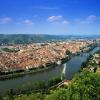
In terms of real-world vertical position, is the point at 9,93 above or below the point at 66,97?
below

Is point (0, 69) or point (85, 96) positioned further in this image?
point (0, 69)

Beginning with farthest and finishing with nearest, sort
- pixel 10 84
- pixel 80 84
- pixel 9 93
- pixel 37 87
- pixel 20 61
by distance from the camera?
pixel 20 61, pixel 10 84, pixel 37 87, pixel 9 93, pixel 80 84

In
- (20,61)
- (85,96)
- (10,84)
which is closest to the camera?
(85,96)

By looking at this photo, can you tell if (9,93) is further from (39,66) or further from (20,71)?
(39,66)

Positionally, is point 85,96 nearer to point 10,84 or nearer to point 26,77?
point 10,84

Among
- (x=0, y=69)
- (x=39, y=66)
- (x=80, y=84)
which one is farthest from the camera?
(x=39, y=66)

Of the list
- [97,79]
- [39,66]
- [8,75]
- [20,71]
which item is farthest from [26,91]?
[39,66]

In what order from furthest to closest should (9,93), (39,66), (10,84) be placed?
(39,66) → (10,84) → (9,93)

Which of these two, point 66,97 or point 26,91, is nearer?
point 66,97

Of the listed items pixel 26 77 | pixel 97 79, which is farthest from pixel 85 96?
pixel 26 77
